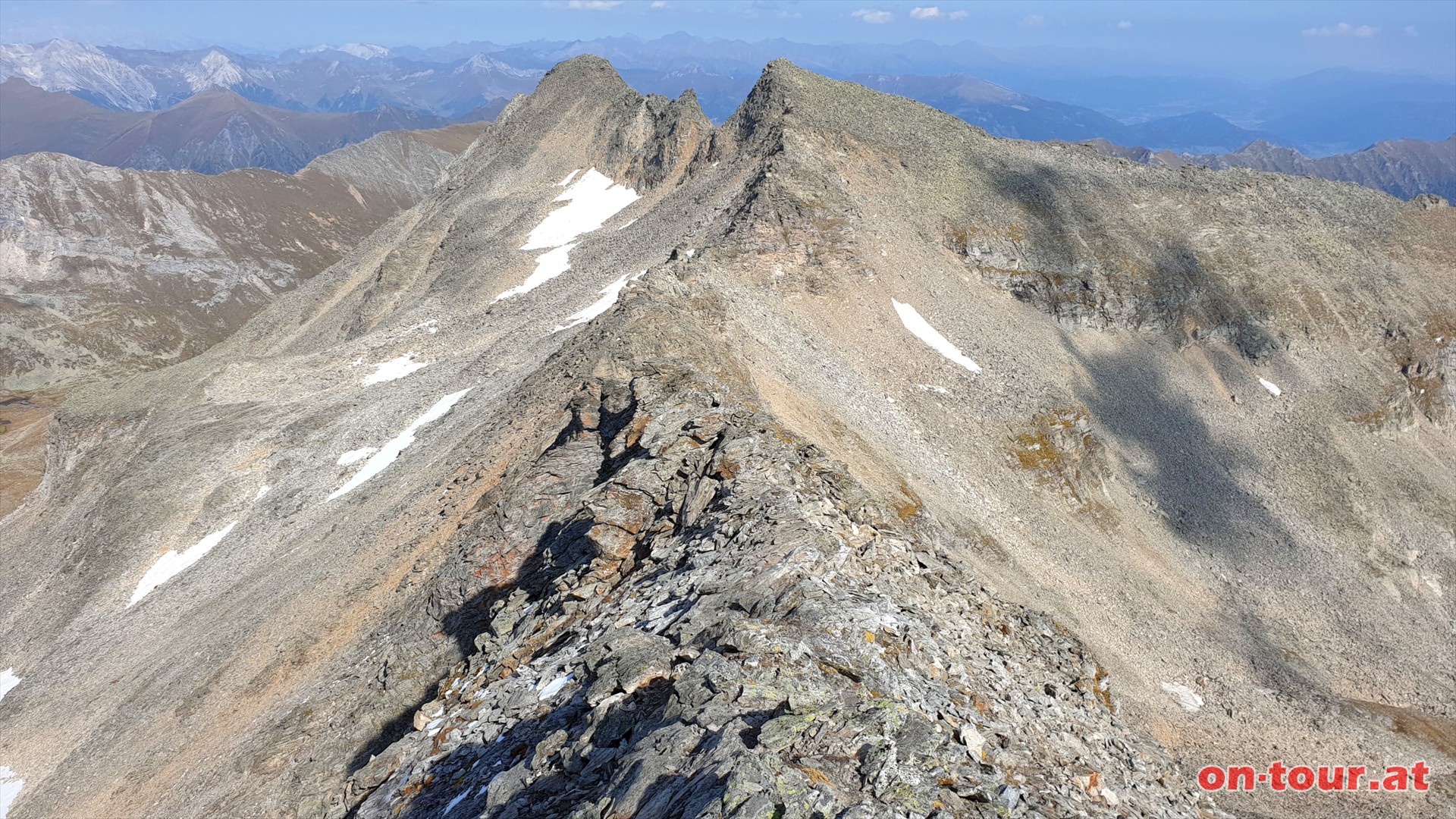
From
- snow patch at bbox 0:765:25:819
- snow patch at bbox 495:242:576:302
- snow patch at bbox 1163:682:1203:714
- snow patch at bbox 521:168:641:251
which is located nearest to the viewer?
snow patch at bbox 0:765:25:819

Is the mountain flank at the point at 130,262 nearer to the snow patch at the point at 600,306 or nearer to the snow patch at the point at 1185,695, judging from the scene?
the snow patch at the point at 600,306

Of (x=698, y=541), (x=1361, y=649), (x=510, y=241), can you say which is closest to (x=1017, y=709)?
(x=698, y=541)

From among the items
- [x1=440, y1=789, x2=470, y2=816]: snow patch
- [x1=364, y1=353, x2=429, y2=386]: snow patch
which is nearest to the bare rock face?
[x1=364, y1=353, x2=429, y2=386]: snow patch

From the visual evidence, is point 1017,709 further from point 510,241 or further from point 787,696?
point 510,241

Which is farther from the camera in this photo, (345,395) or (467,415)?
(345,395)

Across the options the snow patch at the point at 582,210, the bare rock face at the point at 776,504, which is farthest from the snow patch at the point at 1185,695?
the snow patch at the point at 582,210

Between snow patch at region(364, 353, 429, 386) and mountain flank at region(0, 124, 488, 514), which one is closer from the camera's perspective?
snow patch at region(364, 353, 429, 386)

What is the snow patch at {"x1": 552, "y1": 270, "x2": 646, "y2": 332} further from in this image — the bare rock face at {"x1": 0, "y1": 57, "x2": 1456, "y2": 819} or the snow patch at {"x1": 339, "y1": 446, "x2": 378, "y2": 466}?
the snow patch at {"x1": 339, "y1": 446, "x2": 378, "y2": 466}
